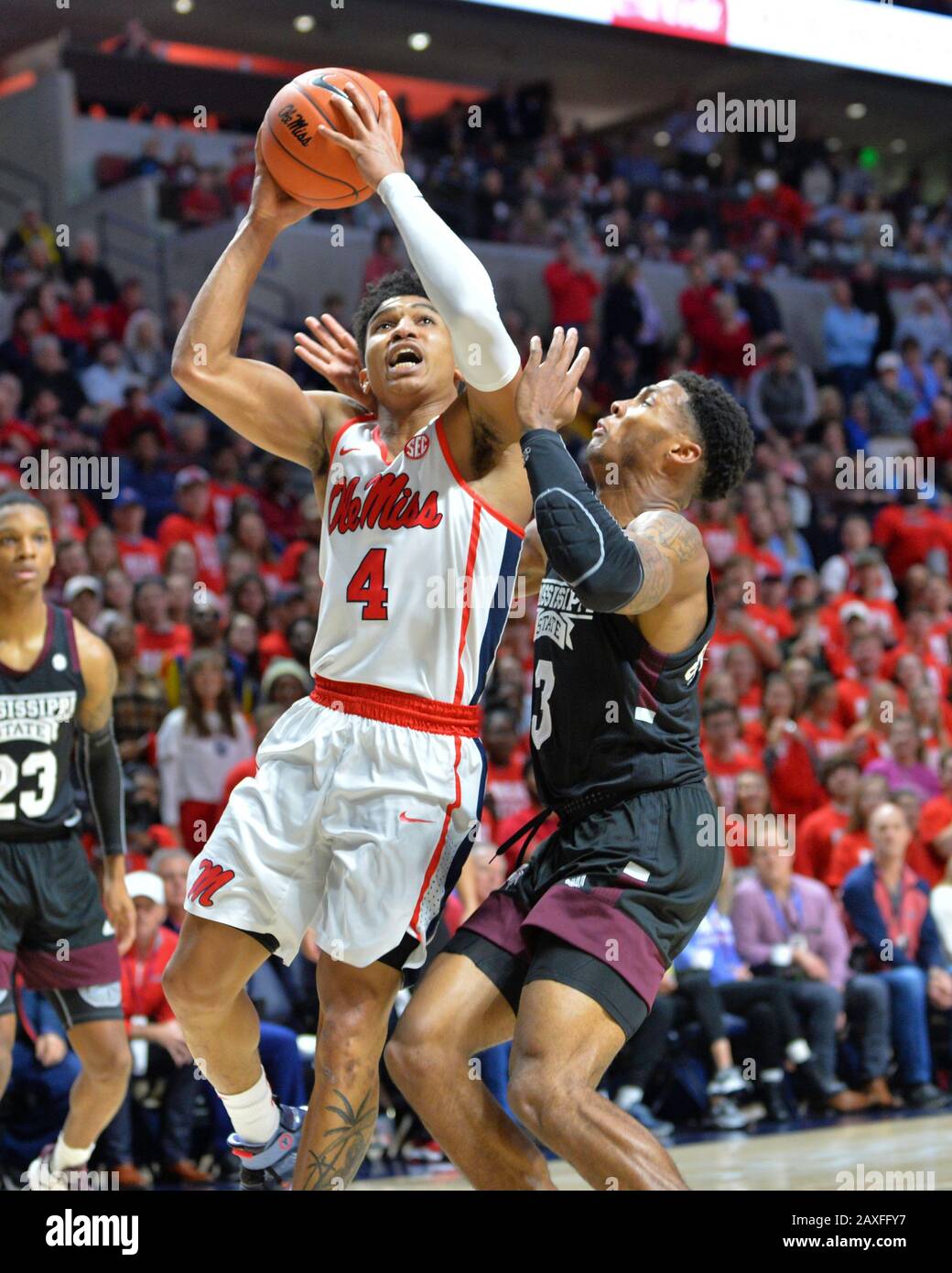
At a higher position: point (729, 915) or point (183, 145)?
point (183, 145)

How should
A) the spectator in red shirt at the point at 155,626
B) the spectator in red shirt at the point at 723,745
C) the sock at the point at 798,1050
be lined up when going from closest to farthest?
the sock at the point at 798,1050
the spectator in red shirt at the point at 155,626
the spectator in red shirt at the point at 723,745

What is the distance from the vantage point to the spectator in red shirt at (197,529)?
400 inches

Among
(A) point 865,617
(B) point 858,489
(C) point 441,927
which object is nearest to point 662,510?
(C) point 441,927

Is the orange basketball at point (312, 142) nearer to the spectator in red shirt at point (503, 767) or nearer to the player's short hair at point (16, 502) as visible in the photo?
the player's short hair at point (16, 502)

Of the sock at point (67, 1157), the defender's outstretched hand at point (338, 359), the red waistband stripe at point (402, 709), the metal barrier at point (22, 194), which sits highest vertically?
the metal barrier at point (22, 194)

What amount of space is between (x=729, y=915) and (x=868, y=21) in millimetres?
8128

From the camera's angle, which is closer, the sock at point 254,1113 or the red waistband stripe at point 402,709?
the red waistband stripe at point 402,709

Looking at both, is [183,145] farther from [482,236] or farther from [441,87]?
[441,87]

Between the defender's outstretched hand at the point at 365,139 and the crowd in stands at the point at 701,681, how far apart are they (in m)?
3.34

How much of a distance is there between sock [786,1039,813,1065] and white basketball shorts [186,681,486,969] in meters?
4.54

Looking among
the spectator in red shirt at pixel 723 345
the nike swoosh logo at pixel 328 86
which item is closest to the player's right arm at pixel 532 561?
the nike swoosh logo at pixel 328 86

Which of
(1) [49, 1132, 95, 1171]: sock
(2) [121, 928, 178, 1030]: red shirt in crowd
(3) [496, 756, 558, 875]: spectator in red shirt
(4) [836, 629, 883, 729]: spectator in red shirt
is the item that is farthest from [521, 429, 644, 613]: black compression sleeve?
(4) [836, 629, 883, 729]: spectator in red shirt

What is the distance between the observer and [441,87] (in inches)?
784

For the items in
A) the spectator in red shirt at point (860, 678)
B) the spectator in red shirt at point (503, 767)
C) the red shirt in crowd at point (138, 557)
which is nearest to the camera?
the spectator in red shirt at point (503, 767)
